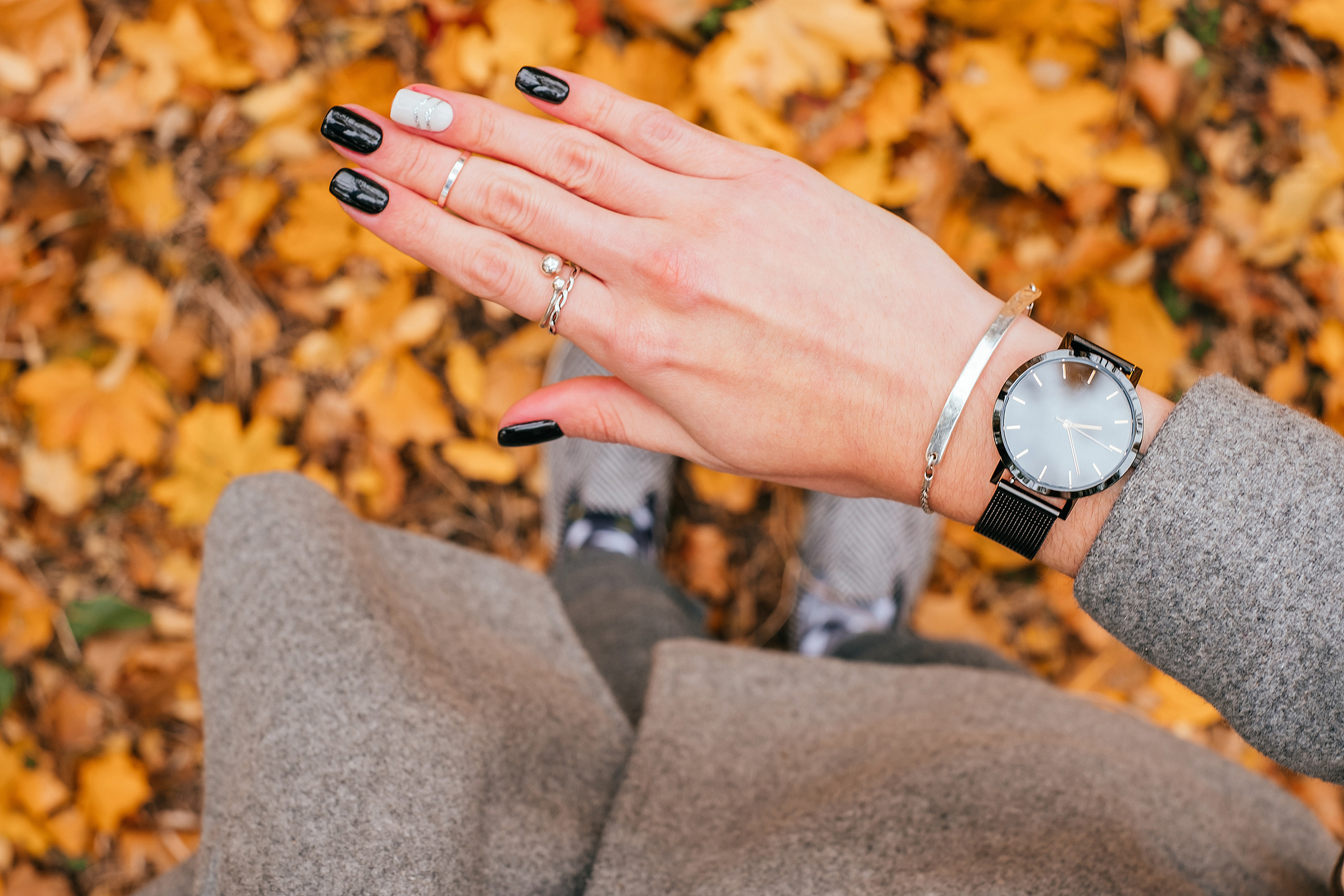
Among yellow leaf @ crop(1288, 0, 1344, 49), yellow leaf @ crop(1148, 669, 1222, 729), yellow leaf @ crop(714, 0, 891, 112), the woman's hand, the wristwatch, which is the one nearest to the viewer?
the wristwatch

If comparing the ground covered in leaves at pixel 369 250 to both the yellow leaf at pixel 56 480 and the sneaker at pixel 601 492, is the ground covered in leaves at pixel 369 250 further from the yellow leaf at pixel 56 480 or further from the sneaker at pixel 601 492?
the sneaker at pixel 601 492

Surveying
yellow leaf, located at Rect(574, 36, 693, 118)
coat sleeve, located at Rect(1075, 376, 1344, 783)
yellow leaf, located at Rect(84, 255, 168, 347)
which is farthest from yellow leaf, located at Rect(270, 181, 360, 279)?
coat sleeve, located at Rect(1075, 376, 1344, 783)

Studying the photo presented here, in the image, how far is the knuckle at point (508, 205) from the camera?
1.12 metres

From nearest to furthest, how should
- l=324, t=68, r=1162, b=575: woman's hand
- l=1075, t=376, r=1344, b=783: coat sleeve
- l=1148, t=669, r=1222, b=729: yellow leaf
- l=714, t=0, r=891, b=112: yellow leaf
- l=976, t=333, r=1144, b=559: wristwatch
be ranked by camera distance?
l=1075, t=376, r=1344, b=783: coat sleeve → l=976, t=333, r=1144, b=559: wristwatch → l=324, t=68, r=1162, b=575: woman's hand → l=714, t=0, r=891, b=112: yellow leaf → l=1148, t=669, r=1222, b=729: yellow leaf

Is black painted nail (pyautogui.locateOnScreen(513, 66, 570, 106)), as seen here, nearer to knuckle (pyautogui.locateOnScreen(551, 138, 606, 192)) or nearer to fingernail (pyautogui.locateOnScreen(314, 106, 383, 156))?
knuckle (pyautogui.locateOnScreen(551, 138, 606, 192))

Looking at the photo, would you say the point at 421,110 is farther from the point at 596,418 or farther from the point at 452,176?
the point at 596,418

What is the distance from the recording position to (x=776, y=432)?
3.68 ft

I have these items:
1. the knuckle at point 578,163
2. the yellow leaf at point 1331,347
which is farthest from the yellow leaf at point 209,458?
the yellow leaf at point 1331,347

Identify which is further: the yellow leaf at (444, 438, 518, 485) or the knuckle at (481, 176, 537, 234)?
the yellow leaf at (444, 438, 518, 485)

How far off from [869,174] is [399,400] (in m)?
1.23

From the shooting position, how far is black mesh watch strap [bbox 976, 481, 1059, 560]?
1.02 meters

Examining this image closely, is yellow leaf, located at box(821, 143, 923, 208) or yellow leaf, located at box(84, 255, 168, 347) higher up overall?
yellow leaf, located at box(821, 143, 923, 208)

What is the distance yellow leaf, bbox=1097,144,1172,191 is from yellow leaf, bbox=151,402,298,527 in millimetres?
2023

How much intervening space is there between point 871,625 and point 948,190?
1.06 m
